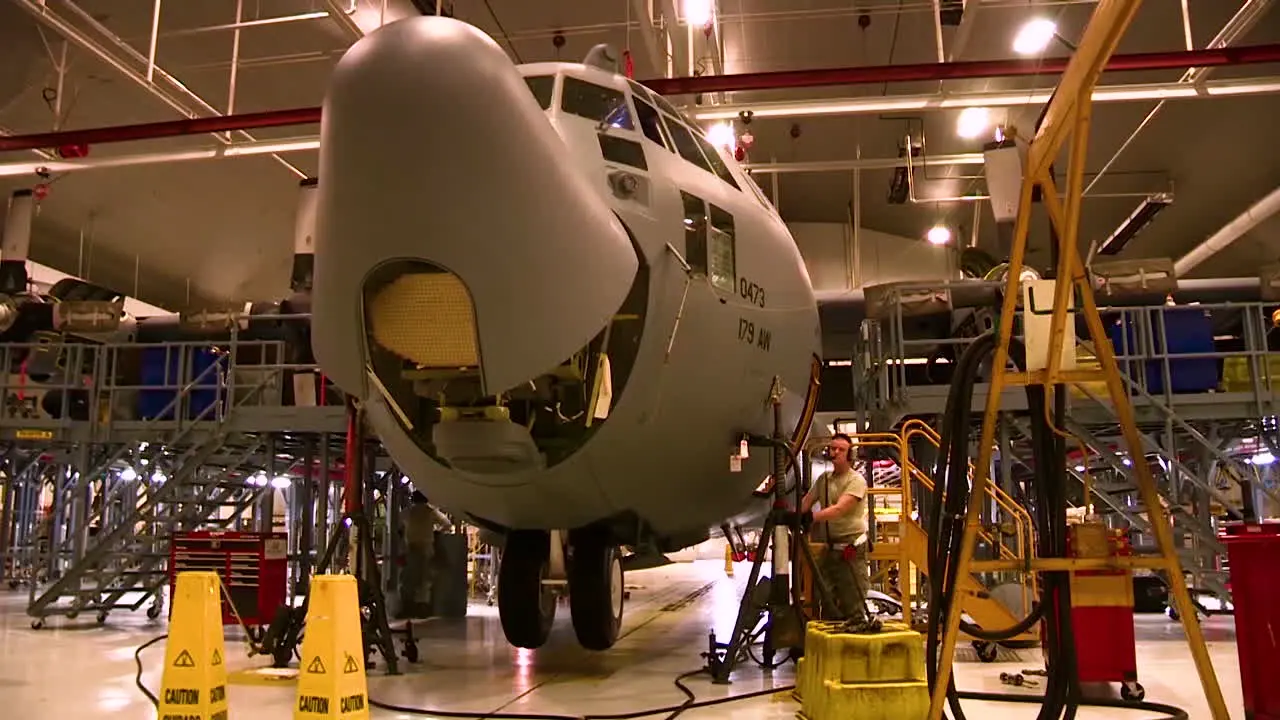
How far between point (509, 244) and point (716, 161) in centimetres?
333

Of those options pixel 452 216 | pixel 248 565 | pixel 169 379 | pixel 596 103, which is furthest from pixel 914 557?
pixel 169 379

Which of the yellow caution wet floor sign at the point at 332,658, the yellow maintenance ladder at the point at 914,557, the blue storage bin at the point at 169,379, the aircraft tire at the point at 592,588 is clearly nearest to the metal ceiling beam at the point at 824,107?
the blue storage bin at the point at 169,379

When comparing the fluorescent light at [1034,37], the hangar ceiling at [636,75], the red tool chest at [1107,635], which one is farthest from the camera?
the hangar ceiling at [636,75]

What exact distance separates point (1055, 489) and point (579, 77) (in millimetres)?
3985

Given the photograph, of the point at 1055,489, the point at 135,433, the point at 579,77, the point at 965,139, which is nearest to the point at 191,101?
the point at 135,433

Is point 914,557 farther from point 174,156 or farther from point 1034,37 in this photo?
point 174,156

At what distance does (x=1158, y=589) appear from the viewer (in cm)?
1274

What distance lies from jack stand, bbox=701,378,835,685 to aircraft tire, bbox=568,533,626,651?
0.79 meters

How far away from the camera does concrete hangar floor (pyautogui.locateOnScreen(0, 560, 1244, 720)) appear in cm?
595

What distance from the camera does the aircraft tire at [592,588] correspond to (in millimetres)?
7004

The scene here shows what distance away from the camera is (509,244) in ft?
14.9

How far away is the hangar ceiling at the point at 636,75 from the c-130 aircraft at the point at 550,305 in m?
6.35

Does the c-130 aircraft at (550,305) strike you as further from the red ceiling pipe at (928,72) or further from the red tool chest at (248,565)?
the red tool chest at (248,565)

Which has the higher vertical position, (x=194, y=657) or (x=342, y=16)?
(x=342, y=16)
